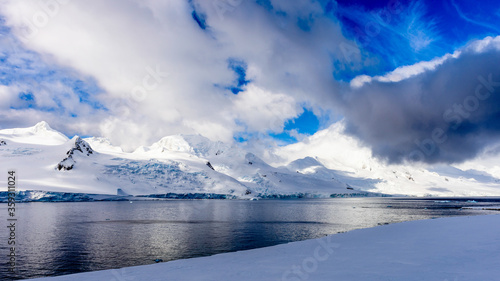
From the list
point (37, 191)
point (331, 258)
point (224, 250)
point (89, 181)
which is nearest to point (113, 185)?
point (89, 181)

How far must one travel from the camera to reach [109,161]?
562 feet

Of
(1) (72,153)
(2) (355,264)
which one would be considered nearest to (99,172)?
(1) (72,153)

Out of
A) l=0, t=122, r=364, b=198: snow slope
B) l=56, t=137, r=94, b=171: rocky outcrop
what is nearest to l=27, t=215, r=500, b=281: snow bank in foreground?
l=0, t=122, r=364, b=198: snow slope

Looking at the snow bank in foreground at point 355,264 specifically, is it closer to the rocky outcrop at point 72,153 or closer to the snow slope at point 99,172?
the snow slope at point 99,172

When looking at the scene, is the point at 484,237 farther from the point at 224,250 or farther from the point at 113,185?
the point at 113,185

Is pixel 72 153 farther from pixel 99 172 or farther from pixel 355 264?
pixel 355 264

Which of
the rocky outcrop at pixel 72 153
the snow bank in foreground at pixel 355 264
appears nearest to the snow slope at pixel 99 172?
the rocky outcrop at pixel 72 153

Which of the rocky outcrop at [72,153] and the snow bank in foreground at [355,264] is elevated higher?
the rocky outcrop at [72,153]

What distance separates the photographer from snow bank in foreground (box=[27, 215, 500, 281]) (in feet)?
44.0

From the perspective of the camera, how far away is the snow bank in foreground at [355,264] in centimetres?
1342

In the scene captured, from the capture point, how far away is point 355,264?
52.0 feet

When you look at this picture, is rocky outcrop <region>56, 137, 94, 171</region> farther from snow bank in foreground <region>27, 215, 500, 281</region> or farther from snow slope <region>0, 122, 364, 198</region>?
snow bank in foreground <region>27, 215, 500, 281</region>

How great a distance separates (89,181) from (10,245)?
12719 centimetres

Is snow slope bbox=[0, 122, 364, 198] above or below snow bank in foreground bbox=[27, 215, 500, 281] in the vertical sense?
above
